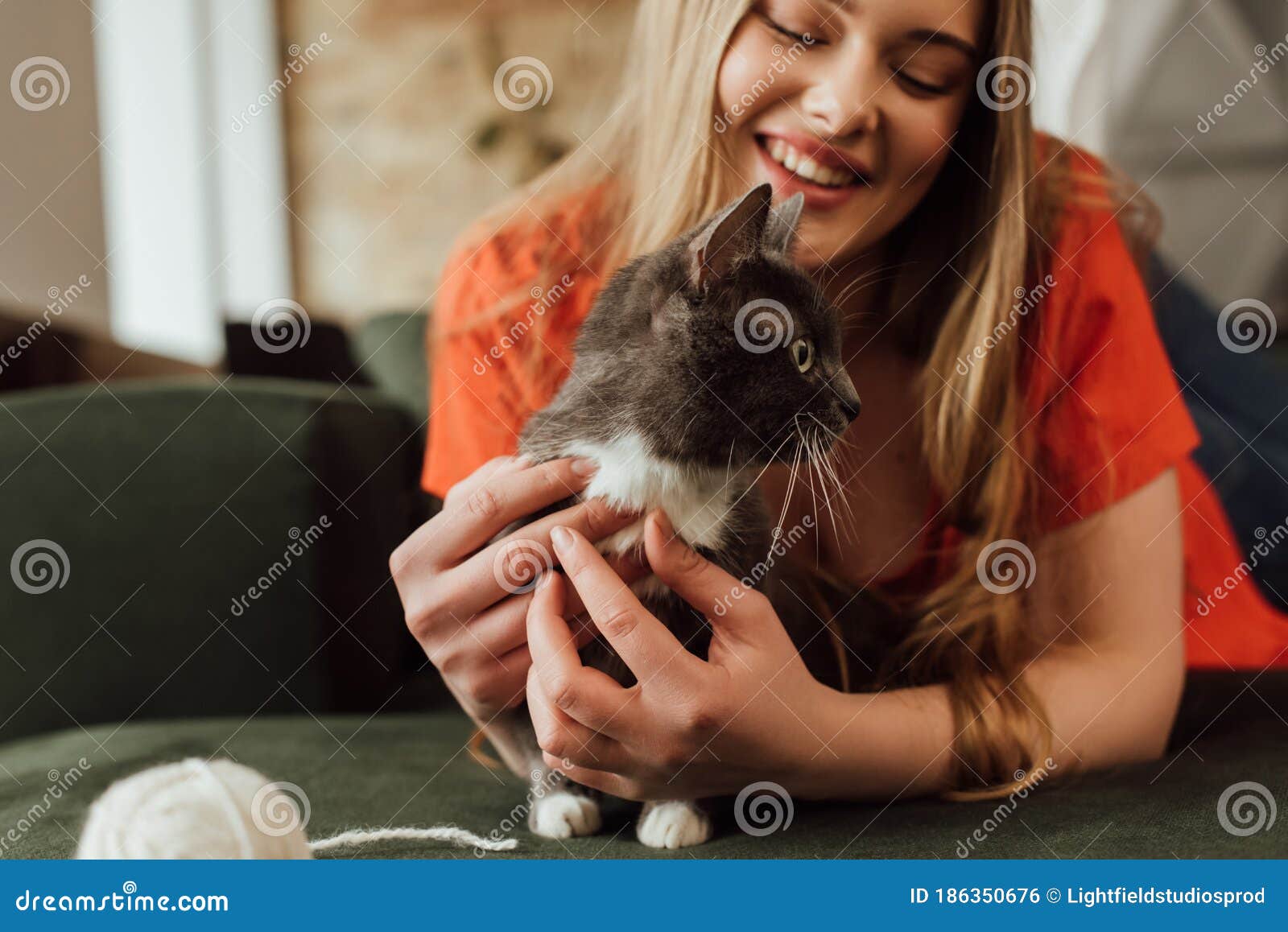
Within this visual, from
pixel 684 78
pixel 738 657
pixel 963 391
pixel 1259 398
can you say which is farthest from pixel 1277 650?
pixel 684 78

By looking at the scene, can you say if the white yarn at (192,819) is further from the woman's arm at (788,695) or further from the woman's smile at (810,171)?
the woman's smile at (810,171)

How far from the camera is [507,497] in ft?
2.53

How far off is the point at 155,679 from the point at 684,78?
104 centimetres

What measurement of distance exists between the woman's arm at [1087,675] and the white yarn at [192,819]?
0.45 meters

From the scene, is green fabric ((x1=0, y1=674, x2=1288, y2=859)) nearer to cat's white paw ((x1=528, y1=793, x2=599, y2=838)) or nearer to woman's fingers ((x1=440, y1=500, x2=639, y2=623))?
cat's white paw ((x1=528, y1=793, x2=599, y2=838))

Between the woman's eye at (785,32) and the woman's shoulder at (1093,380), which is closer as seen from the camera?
the woman's eye at (785,32)

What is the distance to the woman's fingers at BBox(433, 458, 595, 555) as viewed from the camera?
77 centimetres

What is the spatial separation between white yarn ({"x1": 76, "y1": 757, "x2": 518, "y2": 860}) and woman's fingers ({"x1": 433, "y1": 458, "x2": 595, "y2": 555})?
0.26 metres

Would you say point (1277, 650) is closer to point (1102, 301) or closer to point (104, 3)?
point (1102, 301)

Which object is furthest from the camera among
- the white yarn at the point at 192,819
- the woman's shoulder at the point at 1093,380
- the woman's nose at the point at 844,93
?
the woman's shoulder at the point at 1093,380

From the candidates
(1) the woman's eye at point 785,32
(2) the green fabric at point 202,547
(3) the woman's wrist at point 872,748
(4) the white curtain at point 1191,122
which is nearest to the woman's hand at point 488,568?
(3) the woman's wrist at point 872,748

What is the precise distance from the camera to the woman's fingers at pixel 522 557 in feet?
2.47

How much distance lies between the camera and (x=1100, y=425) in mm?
982

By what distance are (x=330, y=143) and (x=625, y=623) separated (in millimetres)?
983
